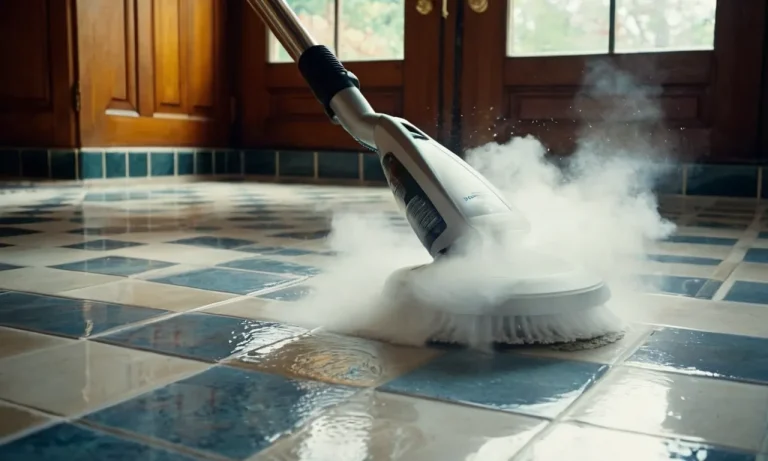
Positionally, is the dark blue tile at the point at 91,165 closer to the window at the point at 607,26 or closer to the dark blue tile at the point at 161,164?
the dark blue tile at the point at 161,164

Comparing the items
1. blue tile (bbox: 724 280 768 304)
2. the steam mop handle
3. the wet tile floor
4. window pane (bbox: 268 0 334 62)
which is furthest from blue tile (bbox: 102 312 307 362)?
window pane (bbox: 268 0 334 62)

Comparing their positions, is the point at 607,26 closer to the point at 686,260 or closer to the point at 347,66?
the point at 347,66

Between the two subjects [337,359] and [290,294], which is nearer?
[337,359]

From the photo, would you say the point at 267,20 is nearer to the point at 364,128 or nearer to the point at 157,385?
the point at 364,128

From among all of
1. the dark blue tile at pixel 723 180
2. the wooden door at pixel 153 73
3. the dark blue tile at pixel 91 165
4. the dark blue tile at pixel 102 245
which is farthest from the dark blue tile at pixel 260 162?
the dark blue tile at pixel 102 245

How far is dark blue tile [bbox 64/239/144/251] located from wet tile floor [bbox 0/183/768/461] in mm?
171

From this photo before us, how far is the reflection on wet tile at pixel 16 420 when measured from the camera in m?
0.46

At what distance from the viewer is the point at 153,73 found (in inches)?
110

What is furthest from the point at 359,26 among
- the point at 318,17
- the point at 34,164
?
the point at 34,164

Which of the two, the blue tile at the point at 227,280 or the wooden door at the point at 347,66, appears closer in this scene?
the blue tile at the point at 227,280

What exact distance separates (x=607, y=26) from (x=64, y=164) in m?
1.73

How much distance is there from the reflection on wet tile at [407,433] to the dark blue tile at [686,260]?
74 cm

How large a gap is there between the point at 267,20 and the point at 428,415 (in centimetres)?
63

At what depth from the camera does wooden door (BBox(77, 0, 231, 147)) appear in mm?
2584
